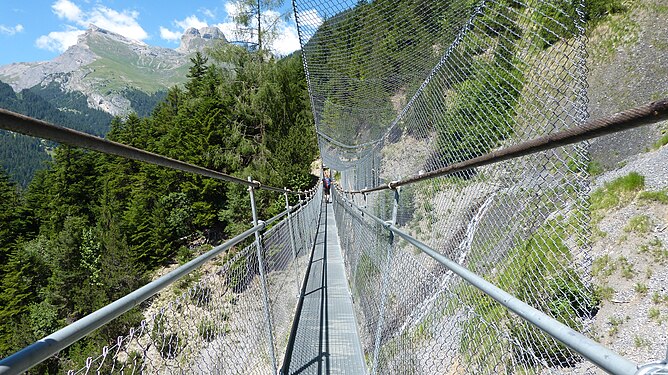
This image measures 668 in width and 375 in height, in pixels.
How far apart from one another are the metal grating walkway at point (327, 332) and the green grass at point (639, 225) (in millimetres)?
2630

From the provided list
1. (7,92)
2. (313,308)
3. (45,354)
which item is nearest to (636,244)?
(313,308)

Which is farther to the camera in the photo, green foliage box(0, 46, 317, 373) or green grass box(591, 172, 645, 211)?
green foliage box(0, 46, 317, 373)

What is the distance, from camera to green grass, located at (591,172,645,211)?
3.66 metres

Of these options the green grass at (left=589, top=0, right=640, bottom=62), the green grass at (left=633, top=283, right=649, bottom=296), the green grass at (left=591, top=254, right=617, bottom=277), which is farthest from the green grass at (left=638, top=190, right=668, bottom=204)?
the green grass at (left=589, top=0, right=640, bottom=62)

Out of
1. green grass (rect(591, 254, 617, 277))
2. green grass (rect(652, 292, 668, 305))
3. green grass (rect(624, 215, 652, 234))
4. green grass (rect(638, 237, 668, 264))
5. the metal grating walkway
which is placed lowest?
the metal grating walkway

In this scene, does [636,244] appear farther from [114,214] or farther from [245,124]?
[114,214]

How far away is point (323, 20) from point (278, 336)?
3191mm

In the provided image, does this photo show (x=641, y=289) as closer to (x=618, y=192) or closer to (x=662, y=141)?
(x=618, y=192)

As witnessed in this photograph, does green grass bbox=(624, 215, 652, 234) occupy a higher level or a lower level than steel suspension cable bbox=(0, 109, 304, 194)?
lower

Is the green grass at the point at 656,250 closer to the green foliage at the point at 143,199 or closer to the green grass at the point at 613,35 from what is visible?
the green grass at the point at 613,35

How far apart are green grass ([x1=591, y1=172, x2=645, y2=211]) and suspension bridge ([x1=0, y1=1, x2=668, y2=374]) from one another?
3.54 feet

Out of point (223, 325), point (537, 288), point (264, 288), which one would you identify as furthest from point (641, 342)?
point (223, 325)

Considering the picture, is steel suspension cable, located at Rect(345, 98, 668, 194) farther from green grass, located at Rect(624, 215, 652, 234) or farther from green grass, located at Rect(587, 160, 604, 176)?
green grass, located at Rect(587, 160, 604, 176)

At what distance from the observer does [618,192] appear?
12.5 feet
